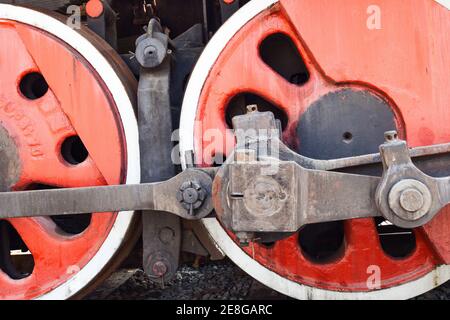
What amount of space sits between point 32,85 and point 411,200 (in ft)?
4.81

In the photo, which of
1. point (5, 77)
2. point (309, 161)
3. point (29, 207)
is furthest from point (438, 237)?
point (5, 77)

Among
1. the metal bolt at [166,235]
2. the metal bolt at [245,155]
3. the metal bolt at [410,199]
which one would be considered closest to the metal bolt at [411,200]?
the metal bolt at [410,199]

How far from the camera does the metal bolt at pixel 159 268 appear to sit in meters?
1.60

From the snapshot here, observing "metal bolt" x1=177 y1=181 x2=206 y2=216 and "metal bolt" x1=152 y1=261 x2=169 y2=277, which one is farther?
"metal bolt" x1=152 y1=261 x2=169 y2=277

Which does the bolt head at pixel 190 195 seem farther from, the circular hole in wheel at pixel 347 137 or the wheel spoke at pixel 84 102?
the circular hole in wheel at pixel 347 137

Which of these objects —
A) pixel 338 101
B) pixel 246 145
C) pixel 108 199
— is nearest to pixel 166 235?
pixel 108 199

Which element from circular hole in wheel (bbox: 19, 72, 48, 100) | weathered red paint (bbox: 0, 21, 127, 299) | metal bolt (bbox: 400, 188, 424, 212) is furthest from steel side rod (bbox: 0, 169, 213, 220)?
metal bolt (bbox: 400, 188, 424, 212)

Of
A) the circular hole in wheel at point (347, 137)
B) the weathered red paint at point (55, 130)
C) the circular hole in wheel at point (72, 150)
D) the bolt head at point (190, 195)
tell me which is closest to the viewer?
the bolt head at point (190, 195)

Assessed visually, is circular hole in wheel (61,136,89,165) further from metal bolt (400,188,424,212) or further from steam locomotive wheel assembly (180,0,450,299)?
metal bolt (400,188,424,212)

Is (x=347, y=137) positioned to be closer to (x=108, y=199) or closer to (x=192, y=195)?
(x=192, y=195)

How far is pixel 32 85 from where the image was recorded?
182cm

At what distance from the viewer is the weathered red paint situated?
1.59 m

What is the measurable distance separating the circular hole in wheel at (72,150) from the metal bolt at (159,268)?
1.63ft

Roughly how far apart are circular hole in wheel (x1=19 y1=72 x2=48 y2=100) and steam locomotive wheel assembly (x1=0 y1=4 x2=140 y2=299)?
0.35ft
